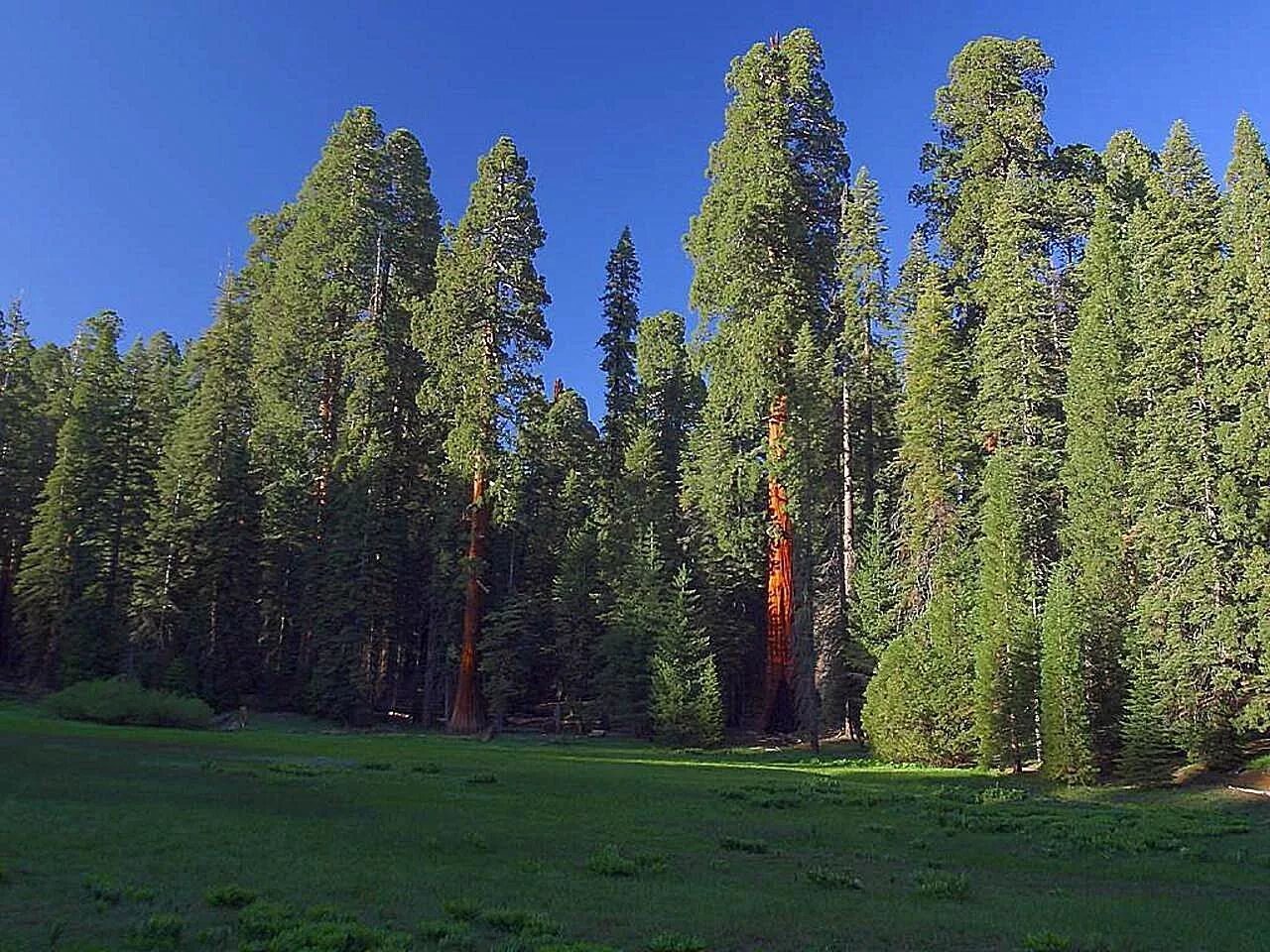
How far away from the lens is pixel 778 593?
35656mm

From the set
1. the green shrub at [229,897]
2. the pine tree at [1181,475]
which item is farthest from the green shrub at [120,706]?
the pine tree at [1181,475]

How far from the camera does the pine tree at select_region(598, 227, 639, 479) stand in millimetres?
48250

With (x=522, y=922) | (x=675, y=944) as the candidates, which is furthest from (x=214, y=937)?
(x=675, y=944)

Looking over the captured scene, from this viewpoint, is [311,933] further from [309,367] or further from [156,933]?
[309,367]

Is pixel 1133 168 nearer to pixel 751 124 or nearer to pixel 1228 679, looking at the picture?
pixel 751 124

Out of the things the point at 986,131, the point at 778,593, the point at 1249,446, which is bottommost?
the point at 778,593

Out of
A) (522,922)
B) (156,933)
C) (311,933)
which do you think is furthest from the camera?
(522,922)

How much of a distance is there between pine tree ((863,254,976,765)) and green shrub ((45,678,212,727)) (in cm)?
2142

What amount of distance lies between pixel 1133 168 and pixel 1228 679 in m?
21.4

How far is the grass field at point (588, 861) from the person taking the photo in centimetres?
748

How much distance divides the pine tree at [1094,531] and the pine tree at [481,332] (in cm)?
2111

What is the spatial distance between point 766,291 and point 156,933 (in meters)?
32.8

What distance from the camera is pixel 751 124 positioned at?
128 ft

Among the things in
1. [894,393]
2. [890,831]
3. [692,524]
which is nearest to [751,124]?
[894,393]
